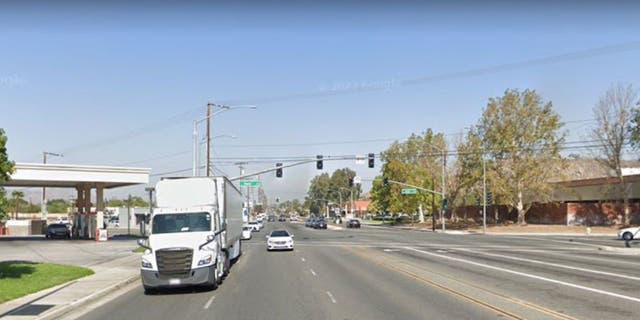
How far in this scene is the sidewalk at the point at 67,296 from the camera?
46.0ft

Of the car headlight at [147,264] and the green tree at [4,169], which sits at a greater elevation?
the green tree at [4,169]

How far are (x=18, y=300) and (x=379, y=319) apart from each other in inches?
357

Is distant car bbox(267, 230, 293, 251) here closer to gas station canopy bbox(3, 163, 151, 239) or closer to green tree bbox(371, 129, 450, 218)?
gas station canopy bbox(3, 163, 151, 239)

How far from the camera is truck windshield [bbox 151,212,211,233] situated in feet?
63.7

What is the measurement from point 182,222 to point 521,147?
58.2 m

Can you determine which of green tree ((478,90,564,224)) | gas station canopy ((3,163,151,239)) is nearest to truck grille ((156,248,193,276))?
gas station canopy ((3,163,151,239))

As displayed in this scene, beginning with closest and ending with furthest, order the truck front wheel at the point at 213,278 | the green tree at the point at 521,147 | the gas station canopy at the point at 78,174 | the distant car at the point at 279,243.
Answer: the truck front wheel at the point at 213,278, the distant car at the point at 279,243, the gas station canopy at the point at 78,174, the green tree at the point at 521,147

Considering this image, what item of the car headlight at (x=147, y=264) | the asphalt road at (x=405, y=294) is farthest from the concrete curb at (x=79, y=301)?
the car headlight at (x=147, y=264)

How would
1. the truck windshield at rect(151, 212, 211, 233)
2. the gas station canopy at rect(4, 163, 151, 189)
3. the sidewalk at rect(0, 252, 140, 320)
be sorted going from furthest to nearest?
the gas station canopy at rect(4, 163, 151, 189)
the truck windshield at rect(151, 212, 211, 233)
the sidewalk at rect(0, 252, 140, 320)

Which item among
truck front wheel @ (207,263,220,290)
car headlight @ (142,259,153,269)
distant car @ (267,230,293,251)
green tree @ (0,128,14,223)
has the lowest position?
distant car @ (267,230,293,251)

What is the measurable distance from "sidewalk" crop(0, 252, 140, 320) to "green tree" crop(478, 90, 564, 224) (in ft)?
175

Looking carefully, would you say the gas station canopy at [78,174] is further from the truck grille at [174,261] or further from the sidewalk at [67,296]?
the truck grille at [174,261]

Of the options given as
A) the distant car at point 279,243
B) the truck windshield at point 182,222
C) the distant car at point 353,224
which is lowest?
the distant car at point 353,224

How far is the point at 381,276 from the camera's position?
2186 cm
